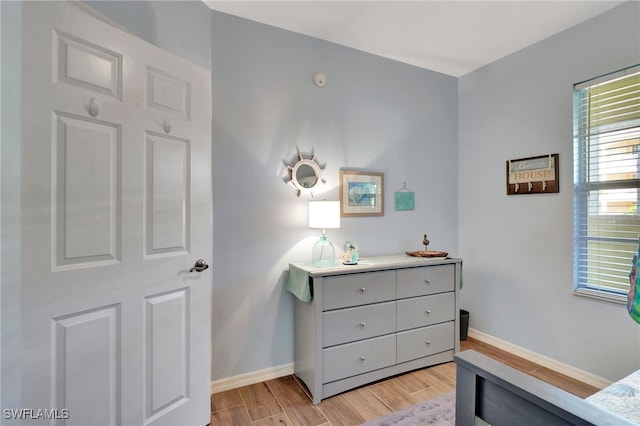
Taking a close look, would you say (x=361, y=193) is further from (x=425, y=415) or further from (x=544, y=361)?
(x=544, y=361)

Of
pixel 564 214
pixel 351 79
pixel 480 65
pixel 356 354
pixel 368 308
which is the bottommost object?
pixel 356 354

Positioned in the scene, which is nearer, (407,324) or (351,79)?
(407,324)

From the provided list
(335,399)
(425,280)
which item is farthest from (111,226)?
(425,280)

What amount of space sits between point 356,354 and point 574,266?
5.91ft

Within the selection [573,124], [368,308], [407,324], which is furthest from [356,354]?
[573,124]

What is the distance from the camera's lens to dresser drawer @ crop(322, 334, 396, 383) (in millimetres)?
2066

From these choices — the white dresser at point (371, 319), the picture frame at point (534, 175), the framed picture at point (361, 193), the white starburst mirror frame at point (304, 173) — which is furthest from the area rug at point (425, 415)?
the picture frame at point (534, 175)

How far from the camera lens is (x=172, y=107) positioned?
1.62m

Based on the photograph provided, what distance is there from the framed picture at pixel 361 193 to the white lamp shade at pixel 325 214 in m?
0.34

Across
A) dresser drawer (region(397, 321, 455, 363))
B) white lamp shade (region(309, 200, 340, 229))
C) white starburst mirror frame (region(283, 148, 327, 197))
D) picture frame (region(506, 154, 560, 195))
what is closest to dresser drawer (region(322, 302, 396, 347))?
dresser drawer (region(397, 321, 455, 363))

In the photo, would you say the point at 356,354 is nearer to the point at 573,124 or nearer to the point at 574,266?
the point at 574,266

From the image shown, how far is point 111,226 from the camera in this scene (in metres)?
1.37

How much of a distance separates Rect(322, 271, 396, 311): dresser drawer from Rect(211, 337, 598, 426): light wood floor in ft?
2.00

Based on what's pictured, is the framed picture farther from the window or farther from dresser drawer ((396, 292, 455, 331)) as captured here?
the window
